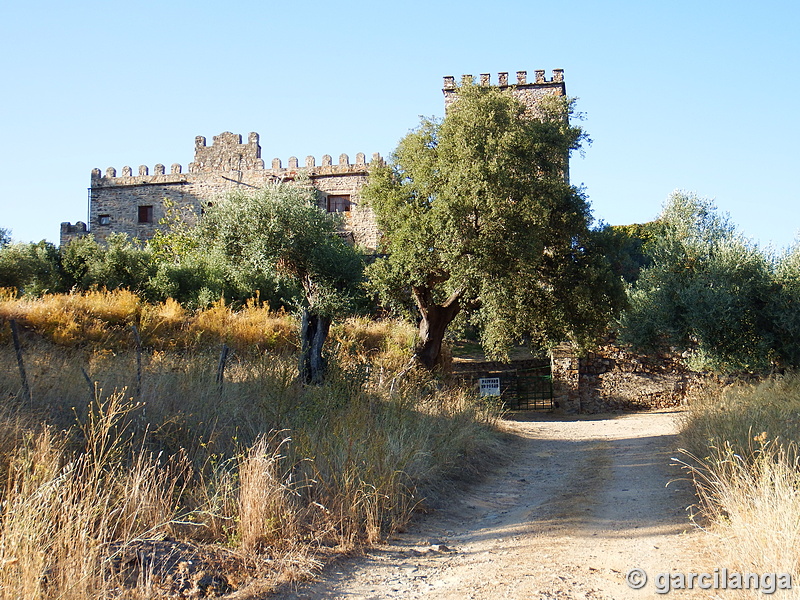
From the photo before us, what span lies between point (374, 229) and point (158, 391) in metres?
Result: 27.6

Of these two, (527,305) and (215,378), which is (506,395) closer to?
(527,305)

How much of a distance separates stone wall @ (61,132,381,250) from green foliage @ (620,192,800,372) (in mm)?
20623

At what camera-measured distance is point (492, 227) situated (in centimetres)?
1345

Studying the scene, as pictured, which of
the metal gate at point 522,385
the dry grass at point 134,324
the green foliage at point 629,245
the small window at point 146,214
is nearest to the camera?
the dry grass at point 134,324

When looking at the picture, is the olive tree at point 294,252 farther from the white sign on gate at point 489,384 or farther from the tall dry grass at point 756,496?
the tall dry grass at point 756,496

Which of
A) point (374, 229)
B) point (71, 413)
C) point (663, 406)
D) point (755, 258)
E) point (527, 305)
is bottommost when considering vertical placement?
point (663, 406)

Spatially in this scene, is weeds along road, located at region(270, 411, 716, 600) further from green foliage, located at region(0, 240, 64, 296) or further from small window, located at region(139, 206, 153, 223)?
small window, located at region(139, 206, 153, 223)

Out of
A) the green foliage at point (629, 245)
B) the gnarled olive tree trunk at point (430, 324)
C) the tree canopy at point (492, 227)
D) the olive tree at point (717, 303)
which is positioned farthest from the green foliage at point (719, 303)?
the gnarled olive tree trunk at point (430, 324)

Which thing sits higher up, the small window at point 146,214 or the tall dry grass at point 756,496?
the small window at point 146,214

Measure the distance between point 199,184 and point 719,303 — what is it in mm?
29148

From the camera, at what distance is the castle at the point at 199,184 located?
35.3 meters

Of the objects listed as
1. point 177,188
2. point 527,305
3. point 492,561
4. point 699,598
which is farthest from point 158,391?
point 177,188

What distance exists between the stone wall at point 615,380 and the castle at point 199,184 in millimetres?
16058

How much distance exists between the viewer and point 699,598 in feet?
13.7
